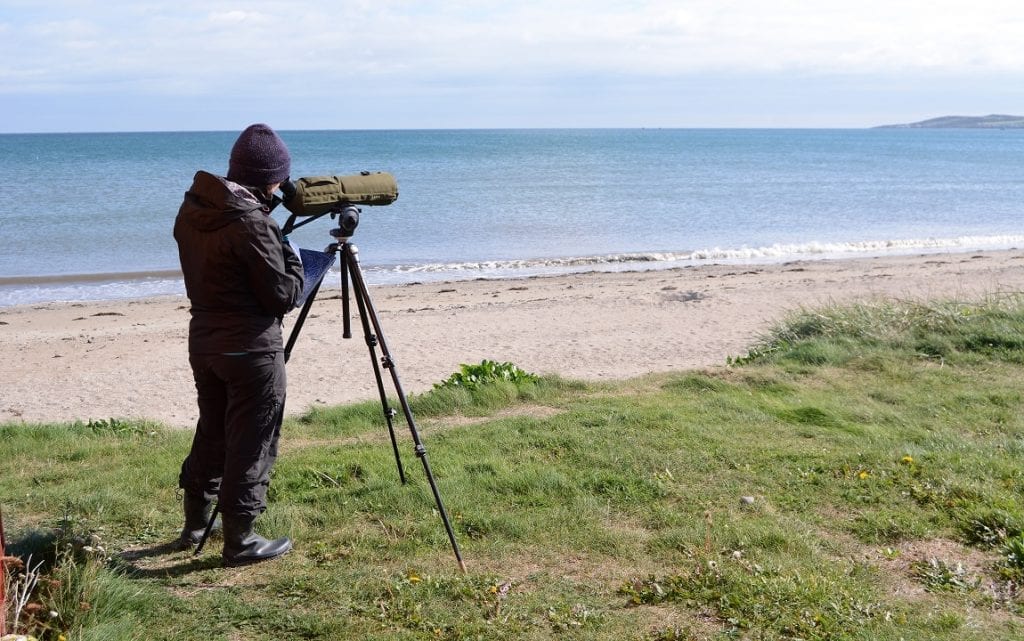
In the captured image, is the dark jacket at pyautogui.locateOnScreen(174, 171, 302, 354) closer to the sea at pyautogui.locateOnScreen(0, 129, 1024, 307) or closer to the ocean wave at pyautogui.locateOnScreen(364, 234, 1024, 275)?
the sea at pyautogui.locateOnScreen(0, 129, 1024, 307)

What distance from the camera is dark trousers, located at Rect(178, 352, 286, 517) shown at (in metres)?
3.83

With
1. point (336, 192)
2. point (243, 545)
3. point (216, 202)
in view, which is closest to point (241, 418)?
point (243, 545)

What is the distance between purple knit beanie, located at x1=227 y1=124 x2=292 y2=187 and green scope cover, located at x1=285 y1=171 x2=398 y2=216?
0.55 ft

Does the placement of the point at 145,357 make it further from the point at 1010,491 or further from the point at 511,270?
the point at 511,270

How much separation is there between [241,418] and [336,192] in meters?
1.02

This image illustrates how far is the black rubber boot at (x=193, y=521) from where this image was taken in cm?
429

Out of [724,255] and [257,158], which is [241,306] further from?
[724,255]

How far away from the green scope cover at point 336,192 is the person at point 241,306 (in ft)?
0.39

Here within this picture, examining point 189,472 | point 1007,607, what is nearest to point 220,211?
point 189,472

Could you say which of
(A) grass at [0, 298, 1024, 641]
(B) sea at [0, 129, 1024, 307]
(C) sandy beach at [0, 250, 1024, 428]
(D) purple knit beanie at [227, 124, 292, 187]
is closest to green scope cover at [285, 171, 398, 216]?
(D) purple knit beanie at [227, 124, 292, 187]

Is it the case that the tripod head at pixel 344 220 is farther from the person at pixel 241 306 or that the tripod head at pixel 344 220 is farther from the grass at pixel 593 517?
the grass at pixel 593 517

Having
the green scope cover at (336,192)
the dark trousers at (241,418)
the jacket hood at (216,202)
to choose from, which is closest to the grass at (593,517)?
the dark trousers at (241,418)

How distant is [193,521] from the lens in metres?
4.31

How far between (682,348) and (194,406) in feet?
17.4
